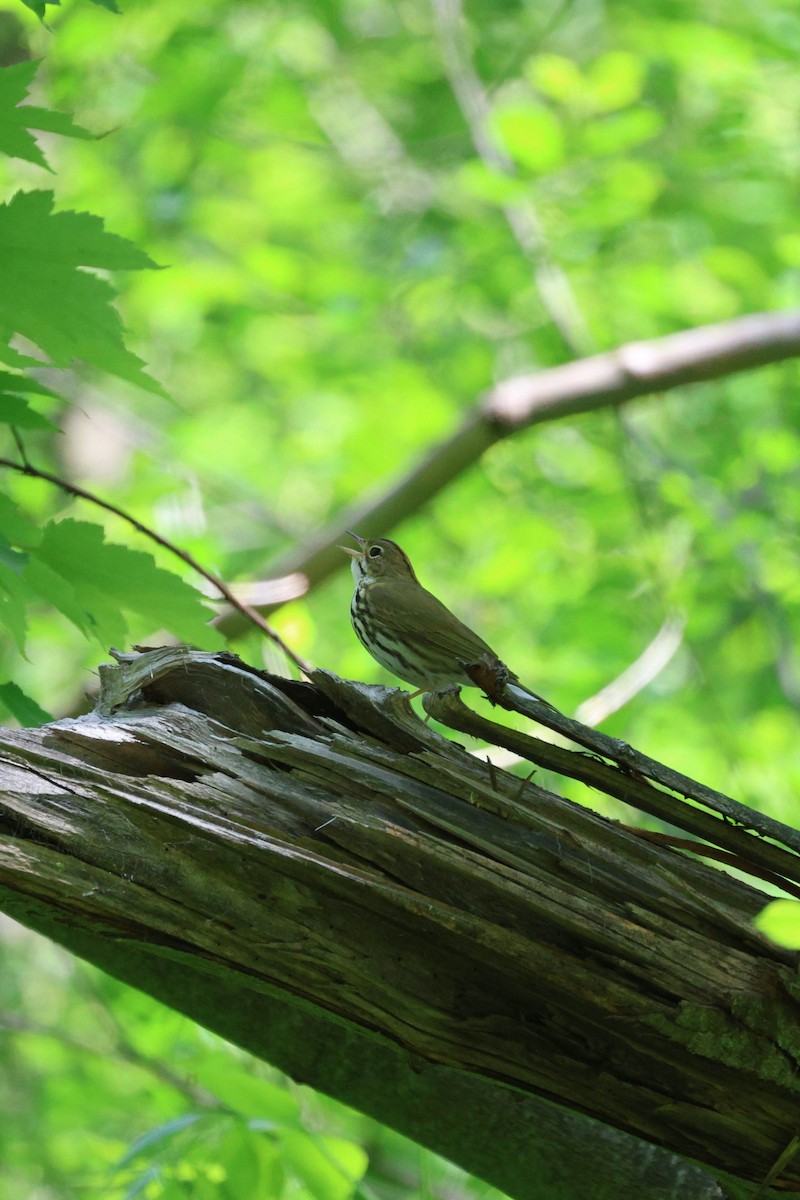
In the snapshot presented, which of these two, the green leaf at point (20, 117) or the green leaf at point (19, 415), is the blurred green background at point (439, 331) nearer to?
the green leaf at point (19, 415)

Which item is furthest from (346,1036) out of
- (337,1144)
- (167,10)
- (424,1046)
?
(167,10)

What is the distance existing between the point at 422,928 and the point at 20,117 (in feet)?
3.40

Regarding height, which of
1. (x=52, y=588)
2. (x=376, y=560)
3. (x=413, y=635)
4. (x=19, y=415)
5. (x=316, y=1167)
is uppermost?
(x=376, y=560)

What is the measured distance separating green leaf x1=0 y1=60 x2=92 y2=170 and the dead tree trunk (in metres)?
0.69

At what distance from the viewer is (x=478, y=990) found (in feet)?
4.55

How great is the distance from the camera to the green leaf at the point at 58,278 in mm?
1374

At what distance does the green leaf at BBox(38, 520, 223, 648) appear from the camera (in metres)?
1.65

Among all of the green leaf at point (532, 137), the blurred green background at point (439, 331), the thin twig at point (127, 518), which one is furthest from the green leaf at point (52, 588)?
the green leaf at point (532, 137)

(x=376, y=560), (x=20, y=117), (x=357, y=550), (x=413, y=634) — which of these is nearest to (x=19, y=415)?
(x=20, y=117)

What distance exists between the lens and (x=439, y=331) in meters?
6.22

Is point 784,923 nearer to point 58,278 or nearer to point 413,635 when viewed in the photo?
point 58,278

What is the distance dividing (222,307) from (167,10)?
135cm

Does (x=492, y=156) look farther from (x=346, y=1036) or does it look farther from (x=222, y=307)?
(x=346, y=1036)

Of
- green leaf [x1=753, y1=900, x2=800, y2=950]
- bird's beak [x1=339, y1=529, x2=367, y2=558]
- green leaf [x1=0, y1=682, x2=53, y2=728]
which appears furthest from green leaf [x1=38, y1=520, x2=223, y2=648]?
bird's beak [x1=339, y1=529, x2=367, y2=558]
